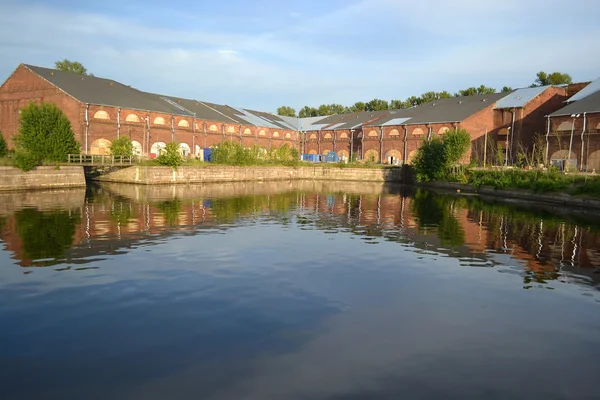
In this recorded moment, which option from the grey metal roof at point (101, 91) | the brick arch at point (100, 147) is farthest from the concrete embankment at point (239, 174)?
the grey metal roof at point (101, 91)

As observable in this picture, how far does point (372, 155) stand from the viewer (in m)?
57.9

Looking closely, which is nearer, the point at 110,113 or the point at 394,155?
the point at 110,113

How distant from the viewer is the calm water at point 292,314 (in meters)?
5.24

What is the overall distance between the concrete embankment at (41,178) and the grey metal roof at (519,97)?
4297 centimetres

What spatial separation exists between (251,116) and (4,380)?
61602mm

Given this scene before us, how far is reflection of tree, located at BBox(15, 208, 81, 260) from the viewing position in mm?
11367

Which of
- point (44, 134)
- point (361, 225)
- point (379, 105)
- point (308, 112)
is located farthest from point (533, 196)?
point (308, 112)

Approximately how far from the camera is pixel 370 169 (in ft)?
161

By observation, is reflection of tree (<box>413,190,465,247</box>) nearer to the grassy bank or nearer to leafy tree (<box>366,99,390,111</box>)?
the grassy bank

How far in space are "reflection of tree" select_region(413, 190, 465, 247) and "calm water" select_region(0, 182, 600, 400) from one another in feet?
0.86

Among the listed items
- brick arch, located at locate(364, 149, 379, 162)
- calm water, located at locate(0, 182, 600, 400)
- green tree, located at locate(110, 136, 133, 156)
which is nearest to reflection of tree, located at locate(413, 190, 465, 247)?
calm water, located at locate(0, 182, 600, 400)

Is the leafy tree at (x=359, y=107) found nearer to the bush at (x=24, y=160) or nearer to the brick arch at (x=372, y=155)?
the brick arch at (x=372, y=155)

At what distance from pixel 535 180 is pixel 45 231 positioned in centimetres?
2918

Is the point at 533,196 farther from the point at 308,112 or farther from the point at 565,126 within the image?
the point at 308,112
